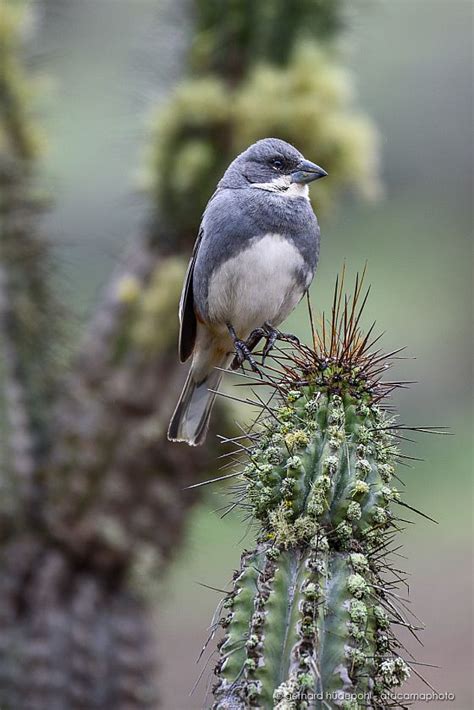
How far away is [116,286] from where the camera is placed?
656cm

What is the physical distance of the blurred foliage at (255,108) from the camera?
236 inches

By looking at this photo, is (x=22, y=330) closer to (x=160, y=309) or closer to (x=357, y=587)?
(x=160, y=309)

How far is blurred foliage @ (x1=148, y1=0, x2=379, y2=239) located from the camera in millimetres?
5984

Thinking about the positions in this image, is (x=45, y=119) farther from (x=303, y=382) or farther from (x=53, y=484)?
(x=303, y=382)

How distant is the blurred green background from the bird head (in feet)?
8.10

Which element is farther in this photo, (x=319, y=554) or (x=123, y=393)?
(x=123, y=393)

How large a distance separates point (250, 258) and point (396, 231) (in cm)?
1144

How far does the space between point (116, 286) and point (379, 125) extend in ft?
31.8

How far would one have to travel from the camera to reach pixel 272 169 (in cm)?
421

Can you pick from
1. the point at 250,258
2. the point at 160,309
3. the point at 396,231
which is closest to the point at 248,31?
the point at 160,309

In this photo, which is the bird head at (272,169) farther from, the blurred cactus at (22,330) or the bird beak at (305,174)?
the blurred cactus at (22,330)

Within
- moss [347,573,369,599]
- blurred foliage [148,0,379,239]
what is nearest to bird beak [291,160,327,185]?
blurred foliage [148,0,379,239]

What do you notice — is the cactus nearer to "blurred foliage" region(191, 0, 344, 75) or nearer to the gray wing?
the gray wing

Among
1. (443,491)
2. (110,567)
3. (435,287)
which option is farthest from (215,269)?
(435,287)
